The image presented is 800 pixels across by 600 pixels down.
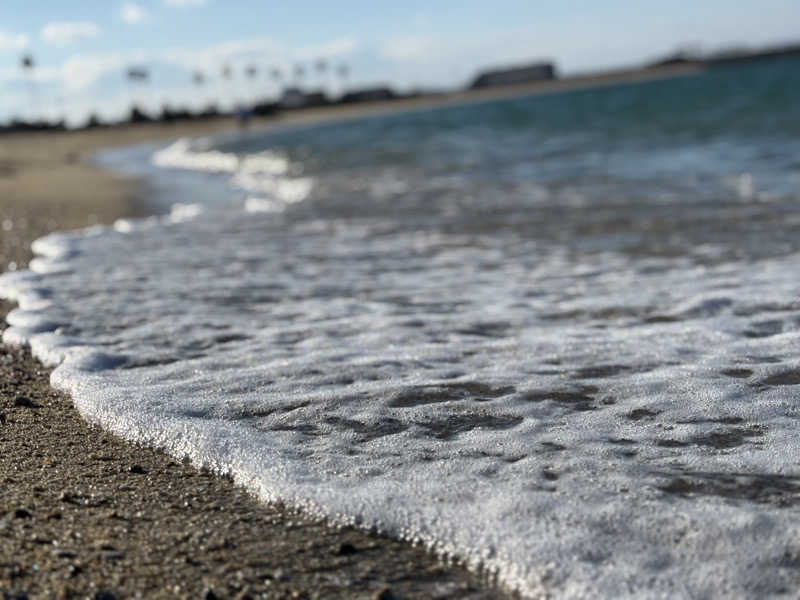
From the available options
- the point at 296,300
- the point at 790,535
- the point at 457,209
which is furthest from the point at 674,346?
the point at 457,209

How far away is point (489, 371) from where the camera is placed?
3.84 metres

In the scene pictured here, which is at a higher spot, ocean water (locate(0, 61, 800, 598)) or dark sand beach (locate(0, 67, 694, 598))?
dark sand beach (locate(0, 67, 694, 598))

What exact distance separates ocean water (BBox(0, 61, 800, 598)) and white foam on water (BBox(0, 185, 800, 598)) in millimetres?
12

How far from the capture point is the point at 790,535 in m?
2.29

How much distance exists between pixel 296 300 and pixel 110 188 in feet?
35.2

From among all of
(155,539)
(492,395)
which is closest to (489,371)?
(492,395)

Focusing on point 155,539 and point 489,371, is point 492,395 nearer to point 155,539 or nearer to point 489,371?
point 489,371

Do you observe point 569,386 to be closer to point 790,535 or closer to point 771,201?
point 790,535

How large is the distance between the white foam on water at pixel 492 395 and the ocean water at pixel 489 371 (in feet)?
0.04

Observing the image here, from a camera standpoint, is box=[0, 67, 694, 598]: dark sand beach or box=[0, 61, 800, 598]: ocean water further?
box=[0, 61, 800, 598]: ocean water

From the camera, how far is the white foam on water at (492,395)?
2336mm

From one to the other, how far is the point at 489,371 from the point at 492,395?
12.7 inches

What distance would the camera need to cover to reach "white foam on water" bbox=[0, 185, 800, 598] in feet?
7.66

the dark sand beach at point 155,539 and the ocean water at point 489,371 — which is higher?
the dark sand beach at point 155,539
